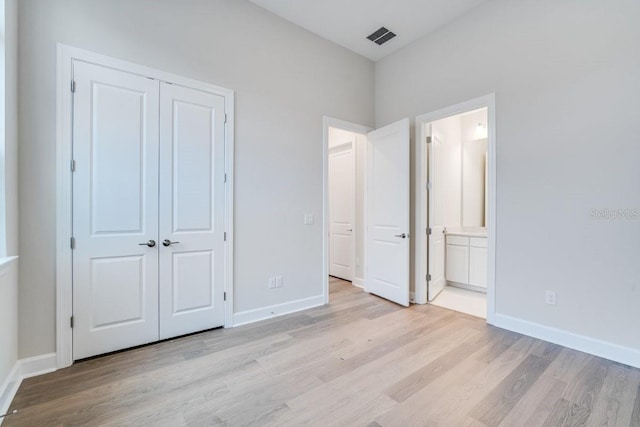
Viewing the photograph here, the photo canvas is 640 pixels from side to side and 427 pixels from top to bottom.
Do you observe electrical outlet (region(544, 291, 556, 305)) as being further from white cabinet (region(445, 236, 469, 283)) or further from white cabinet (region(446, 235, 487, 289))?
white cabinet (region(445, 236, 469, 283))

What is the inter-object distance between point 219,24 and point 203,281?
261 cm

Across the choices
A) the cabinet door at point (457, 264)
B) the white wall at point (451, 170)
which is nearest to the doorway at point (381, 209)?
the white wall at point (451, 170)

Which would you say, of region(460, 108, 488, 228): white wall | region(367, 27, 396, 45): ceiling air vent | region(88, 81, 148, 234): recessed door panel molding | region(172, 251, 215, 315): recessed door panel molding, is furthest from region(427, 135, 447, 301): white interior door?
region(88, 81, 148, 234): recessed door panel molding

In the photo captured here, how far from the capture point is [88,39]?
221 cm

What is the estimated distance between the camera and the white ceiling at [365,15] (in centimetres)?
304

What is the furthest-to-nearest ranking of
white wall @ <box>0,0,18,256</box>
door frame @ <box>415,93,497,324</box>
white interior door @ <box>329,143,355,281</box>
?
white interior door @ <box>329,143,355,281</box> → door frame @ <box>415,93,497,324</box> → white wall @ <box>0,0,18,256</box>

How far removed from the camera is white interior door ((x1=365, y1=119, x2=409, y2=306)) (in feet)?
11.5

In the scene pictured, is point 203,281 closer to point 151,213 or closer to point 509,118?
point 151,213

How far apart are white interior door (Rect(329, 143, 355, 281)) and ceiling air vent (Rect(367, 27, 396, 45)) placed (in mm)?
1464

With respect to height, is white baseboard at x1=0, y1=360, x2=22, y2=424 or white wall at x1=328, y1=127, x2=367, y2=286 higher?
white wall at x1=328, y1=127, x2=367, y2=286

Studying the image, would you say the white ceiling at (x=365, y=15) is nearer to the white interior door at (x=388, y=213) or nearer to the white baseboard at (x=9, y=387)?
the white interior door at (x=388, y=213)

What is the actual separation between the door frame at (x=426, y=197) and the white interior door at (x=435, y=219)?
86 mm

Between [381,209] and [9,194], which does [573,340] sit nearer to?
[381,209]

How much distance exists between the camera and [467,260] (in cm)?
418
